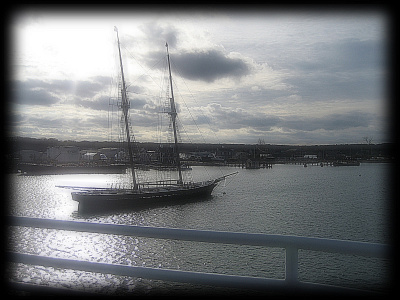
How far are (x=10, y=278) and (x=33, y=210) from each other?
1272 inches

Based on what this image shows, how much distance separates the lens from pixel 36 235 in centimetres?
1759

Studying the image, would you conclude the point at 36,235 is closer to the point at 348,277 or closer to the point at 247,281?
the point at 348,277

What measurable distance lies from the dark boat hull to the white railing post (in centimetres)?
3101

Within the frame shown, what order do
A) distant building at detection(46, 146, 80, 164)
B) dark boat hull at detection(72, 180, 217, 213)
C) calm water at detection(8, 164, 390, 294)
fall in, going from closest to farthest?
calm water at detection(8, 164, 390, 294), dark boat hull at detection(72, 180, 217, 213), distant building at detection(46, 146, 80, 164)

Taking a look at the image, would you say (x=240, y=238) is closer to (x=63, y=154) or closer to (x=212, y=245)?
(x=212, y=245)

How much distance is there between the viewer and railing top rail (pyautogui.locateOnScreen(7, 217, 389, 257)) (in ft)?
8.02

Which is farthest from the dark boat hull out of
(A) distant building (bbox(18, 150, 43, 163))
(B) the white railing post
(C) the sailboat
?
(A) distant building (bbox(18, 150, 43, 163))

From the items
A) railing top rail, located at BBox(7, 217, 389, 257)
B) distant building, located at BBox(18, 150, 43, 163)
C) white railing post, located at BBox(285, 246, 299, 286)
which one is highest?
distant building, located at BBox(18, 150, 43, 163)

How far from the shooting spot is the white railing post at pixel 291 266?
8.73 ft

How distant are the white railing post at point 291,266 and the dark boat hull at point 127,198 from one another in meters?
31.0

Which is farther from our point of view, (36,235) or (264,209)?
(264,209)

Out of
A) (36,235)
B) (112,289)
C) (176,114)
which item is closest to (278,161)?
(176,114)

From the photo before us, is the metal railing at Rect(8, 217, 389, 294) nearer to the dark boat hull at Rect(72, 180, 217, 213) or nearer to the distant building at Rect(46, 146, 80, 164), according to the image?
the dark boat hull at Rect(72, 180, 217, 213)

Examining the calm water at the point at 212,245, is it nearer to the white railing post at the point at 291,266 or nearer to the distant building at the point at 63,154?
the white railing post at the point at 291,266
